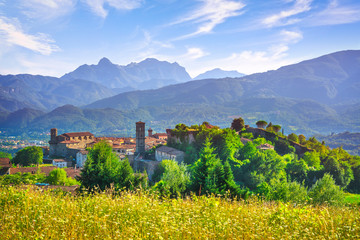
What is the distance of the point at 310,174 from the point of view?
140ft

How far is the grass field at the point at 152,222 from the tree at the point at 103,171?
37.2 feet

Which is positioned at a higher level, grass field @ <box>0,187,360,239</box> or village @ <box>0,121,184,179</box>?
grass field @ <box>0,187,360,239</box>

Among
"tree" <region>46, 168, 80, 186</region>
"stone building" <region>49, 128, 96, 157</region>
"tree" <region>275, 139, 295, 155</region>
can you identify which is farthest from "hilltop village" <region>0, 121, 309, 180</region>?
"tree" <region>46, 168, 80, 186</region>

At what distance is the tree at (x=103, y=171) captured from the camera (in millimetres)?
17859

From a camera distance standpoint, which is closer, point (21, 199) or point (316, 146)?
point (21, 199)

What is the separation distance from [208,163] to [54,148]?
70331 millimetres

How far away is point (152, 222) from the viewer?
18.1 feet

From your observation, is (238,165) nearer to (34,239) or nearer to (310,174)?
(310,174)

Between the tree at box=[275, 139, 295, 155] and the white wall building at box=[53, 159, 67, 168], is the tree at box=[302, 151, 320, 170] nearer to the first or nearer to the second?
the tree at box=[275, 139, 295, 155]

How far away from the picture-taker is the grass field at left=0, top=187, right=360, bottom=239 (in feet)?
16.2

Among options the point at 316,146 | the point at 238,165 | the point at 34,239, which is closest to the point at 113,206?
the point at 34,239

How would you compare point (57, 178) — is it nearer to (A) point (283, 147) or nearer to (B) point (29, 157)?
(B) point (29, 157)

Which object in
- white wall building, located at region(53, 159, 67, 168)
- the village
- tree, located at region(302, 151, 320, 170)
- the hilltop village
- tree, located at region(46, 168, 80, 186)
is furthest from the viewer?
white wall building, located at region(53, 159, 67, 168)

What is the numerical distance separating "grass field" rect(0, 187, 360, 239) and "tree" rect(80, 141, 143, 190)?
11.3 m
